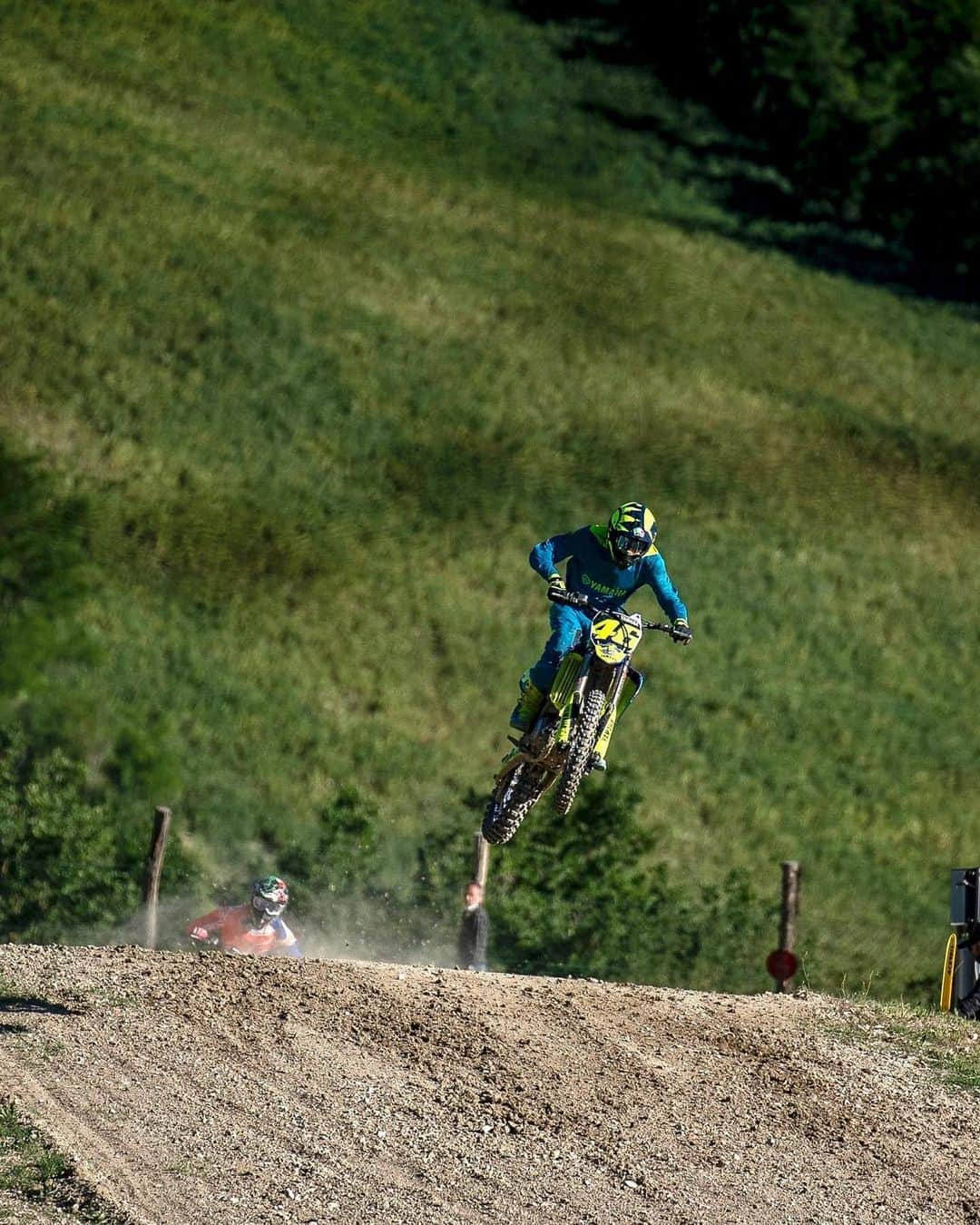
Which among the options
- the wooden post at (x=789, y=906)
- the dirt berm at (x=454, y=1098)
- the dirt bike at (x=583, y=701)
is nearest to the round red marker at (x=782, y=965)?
the wooden post at (x=789, y=906)

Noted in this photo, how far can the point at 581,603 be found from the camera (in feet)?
39.7

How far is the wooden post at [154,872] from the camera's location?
1750 centimetres

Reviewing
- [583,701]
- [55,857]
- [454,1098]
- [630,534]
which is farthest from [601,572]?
[55,857]

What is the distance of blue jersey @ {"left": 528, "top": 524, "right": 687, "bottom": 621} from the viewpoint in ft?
40.6

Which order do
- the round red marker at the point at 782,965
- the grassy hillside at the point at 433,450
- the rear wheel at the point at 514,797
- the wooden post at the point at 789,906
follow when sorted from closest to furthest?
the rear wheel at the point at 514,797
the round red marker at the point at 782,965
the wooden post at the point at 789,906
the grassy hillside at the point at 433,450

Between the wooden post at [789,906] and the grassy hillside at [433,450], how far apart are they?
5762 millimetres

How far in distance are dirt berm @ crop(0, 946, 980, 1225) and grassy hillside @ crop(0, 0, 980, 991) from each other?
34.3ft

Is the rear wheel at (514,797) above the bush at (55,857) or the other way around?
above

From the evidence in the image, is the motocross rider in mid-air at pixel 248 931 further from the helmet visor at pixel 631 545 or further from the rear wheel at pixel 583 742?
the helmet visor at pixel 631 545

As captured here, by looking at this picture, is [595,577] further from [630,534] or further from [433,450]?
[433,450]

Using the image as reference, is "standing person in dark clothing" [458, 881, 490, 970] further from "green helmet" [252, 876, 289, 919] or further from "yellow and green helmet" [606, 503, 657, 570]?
"yellow and green helmet" [606, 503, 657, 570]

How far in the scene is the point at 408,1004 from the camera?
12.8 m

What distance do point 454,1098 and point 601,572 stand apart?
13.0 feet

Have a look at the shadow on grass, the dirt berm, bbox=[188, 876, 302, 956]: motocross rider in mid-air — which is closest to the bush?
bbox=[188, 876, 302, 956]: motocross rider in mid-air
